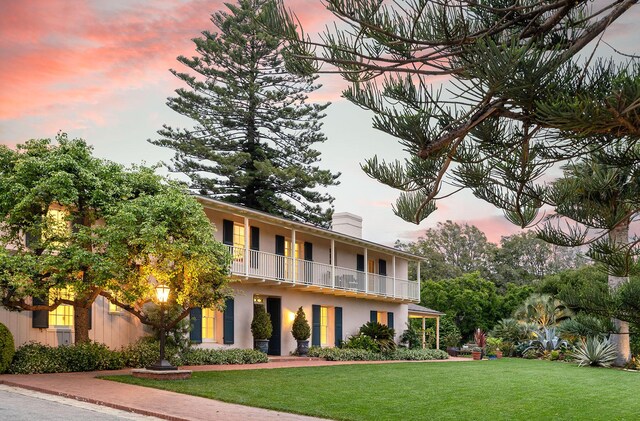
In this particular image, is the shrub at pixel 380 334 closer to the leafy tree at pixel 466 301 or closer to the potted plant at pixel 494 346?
the potted plant at pixel 494 346

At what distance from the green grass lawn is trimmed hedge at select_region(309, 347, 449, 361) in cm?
450

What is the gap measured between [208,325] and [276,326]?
12.2 feet

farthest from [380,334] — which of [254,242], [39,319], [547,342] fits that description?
[39,319]

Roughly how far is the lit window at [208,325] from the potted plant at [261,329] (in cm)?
142

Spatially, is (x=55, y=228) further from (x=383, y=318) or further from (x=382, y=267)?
(x=382, y=267)

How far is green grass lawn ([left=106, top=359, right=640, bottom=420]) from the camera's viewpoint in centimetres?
1273

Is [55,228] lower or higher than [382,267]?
higher

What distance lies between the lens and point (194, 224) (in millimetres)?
17125

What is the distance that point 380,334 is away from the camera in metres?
29.2

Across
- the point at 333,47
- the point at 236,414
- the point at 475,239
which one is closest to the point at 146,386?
the point at 236,414

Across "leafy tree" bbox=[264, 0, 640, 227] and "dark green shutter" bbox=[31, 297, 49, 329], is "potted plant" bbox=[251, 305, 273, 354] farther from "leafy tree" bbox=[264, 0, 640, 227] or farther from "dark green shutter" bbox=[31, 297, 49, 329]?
"leafy tree" bbox=[264, 0, 640, 227]

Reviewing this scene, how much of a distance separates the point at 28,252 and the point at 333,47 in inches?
521

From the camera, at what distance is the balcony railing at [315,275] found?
24.0 meters

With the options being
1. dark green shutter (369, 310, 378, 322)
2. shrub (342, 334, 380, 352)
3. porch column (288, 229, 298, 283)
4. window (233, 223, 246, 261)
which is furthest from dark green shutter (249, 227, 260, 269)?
dark green shutter (369, 310, 378, 322)
